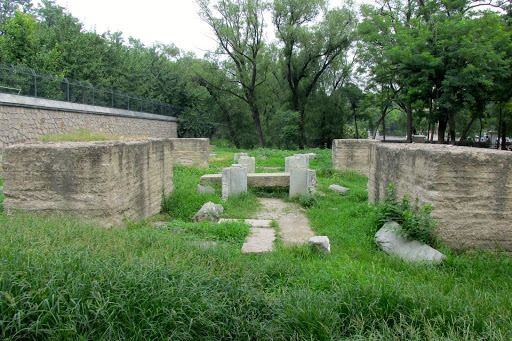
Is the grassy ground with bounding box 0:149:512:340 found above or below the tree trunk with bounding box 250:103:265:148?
below

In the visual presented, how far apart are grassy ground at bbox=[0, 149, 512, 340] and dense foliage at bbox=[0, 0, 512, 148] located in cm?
1457

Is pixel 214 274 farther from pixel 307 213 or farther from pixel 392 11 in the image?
pixel 392 11

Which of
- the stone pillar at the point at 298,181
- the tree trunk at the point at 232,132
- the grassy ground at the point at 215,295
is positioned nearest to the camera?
the grassy ground at the point at 215,295

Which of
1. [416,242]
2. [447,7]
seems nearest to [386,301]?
[416,242]

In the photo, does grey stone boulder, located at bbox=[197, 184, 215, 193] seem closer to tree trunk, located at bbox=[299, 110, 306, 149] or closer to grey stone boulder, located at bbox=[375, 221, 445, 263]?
grey stone boulder, located at bbox=[375, 221, 445, 263]

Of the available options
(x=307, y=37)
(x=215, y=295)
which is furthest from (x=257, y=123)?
(x=215, y=295)

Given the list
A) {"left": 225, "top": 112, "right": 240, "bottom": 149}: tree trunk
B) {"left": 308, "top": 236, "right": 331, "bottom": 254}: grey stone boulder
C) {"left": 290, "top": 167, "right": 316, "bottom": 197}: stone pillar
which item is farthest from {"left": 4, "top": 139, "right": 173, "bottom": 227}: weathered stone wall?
{"left": 225, "top": 112, "right": 240, "bottom": 149}: tree trunk

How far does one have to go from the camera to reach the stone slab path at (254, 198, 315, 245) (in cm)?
599

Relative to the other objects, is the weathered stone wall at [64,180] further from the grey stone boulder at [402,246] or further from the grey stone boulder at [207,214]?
the grey stone boulder at [402,246]

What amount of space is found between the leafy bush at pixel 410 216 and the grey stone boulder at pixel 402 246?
105 millimetres

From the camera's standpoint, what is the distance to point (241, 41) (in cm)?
2555

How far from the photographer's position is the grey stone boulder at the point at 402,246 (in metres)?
4.24

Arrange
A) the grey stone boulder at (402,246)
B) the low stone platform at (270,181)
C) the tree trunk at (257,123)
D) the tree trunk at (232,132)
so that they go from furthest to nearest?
1. the tree trunk at (232,132)
2. the tree trunk at (257,123)
3. the low stone platform at (270,181)
4. the grey stone boulder at (402,246)

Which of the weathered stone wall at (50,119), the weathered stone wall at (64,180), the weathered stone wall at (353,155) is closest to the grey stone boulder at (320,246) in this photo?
the weathered stone wall at (64,180)
